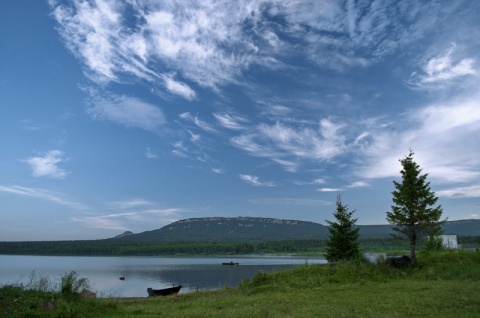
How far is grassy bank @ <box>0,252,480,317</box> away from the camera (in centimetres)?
1590

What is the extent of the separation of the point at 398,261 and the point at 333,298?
14029 mm

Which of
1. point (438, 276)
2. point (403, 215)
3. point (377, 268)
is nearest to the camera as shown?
point (438, 276)

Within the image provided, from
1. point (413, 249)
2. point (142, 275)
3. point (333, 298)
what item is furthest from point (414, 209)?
point (142, 275)

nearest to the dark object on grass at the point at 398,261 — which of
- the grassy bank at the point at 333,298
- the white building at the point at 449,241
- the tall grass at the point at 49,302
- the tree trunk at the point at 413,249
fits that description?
the tree trunk at the point at 413,249

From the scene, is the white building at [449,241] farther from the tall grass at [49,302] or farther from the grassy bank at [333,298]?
the tall grass at [49,302]

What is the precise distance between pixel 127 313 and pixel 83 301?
295cm

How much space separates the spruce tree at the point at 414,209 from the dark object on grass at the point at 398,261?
489 millimetres

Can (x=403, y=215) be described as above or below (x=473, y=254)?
above

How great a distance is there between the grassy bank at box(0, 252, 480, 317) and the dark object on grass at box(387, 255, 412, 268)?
746mm

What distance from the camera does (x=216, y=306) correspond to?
20141mm

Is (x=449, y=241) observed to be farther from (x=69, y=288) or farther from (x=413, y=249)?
(x=69, y=288)

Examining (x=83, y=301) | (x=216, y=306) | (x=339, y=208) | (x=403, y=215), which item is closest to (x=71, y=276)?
(x=83, y=301)

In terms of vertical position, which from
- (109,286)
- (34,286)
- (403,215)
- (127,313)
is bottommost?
(109,286)

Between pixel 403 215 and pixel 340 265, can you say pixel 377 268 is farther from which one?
pixel 403 215
